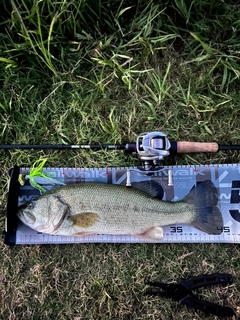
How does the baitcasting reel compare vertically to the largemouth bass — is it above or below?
above

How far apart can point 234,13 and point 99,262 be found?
96.6 inches

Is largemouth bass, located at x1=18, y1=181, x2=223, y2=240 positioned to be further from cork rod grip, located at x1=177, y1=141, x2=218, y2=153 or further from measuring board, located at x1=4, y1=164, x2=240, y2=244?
A: cork rod grip, located at x1=177, y1=141, x2=218, y2=153

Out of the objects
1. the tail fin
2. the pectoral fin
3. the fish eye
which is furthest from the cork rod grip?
the fish eye

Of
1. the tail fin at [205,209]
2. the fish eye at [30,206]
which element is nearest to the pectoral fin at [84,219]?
the fish eye at [30,206]

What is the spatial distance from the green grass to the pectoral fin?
0.28 metres

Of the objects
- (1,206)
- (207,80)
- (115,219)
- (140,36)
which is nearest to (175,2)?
(140,36)

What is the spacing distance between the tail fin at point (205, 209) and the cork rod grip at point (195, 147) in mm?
279

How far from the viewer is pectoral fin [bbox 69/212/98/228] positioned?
3400mm

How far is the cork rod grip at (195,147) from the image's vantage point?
11.5 ft

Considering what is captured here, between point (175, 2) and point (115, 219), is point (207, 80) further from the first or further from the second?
point (115, 219)

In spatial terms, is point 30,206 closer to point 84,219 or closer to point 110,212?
point 84,219

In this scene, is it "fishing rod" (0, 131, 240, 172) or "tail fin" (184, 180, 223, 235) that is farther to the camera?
"tail fin" (184, 180, 223, 235)

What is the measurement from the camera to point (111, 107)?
12.2ft

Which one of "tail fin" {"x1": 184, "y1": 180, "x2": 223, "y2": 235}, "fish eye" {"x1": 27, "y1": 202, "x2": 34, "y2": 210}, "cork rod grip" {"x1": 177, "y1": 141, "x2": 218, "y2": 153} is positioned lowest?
"tail fin" {"x1": 184, "y1": 180, "x2": 223, "y2": 235}
